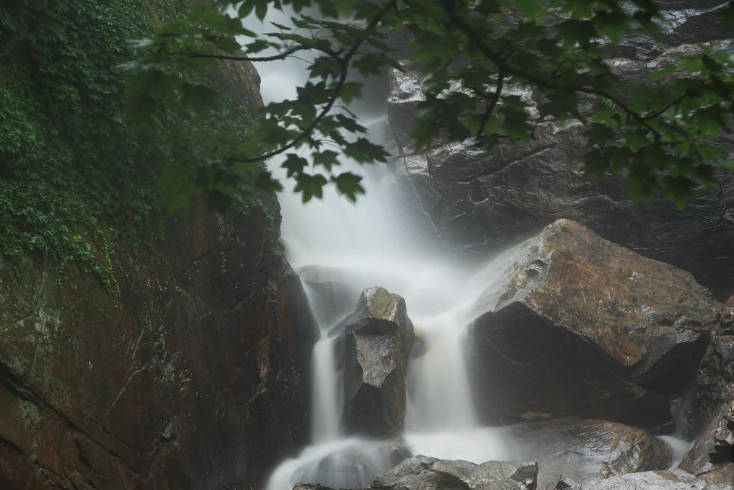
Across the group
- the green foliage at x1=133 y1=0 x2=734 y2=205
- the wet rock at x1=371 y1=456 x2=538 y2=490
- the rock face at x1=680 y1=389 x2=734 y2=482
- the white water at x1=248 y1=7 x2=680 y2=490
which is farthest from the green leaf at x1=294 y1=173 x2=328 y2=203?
the rock face at x1=680 y1=389 x2=734 y2=482

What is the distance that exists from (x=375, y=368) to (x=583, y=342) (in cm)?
328

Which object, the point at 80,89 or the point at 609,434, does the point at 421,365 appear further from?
the point at 80,89

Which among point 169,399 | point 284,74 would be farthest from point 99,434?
point 284,74

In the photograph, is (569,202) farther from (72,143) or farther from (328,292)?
(72,143)

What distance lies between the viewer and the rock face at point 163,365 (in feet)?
15.0

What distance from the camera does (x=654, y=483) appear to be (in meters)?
6.12

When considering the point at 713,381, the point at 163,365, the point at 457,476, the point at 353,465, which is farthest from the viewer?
the point at 713,381

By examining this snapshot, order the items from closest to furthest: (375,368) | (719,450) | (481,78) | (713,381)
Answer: (481,78)
(719,450)
(713,381)
(375,368)

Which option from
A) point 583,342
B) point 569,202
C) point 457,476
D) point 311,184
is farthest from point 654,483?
point 569,202

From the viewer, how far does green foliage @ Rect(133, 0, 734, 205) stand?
1.99 meters

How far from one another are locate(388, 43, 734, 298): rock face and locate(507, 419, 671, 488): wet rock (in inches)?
187

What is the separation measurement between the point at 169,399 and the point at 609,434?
611 centimetres

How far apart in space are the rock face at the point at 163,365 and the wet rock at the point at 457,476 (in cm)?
221

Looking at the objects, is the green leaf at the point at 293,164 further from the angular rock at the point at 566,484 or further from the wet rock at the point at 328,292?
the wet rock at the point at 328,292
